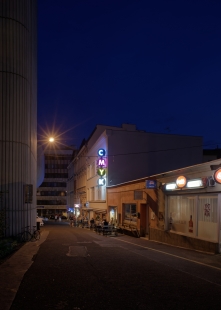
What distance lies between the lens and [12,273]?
996cm

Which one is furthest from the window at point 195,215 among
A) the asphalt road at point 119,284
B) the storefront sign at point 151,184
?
the asphalt road at point 119,284

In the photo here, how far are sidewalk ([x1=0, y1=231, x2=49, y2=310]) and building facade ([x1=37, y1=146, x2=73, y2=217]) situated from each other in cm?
8803

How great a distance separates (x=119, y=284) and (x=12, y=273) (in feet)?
10.7

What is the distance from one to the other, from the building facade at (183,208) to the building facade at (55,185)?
248 feet

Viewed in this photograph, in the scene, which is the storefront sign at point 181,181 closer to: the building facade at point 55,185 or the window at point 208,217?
the window at point 208,217

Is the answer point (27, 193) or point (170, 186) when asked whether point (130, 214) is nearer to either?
point (170, 186)

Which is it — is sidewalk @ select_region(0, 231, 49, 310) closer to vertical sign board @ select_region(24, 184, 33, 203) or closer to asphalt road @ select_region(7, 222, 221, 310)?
asphalt road @ select_region(7, 222, 221, 310)

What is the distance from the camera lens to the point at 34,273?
9992 mm

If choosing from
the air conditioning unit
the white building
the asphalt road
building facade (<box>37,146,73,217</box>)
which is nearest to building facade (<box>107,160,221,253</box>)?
the air conditioning unit

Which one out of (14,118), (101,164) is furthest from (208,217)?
(101,164)

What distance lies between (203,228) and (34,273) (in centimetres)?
937

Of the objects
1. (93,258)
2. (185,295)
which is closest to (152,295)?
(185,295)

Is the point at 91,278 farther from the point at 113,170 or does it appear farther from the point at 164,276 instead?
the point at 113,170

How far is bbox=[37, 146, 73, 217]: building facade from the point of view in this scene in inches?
4033
